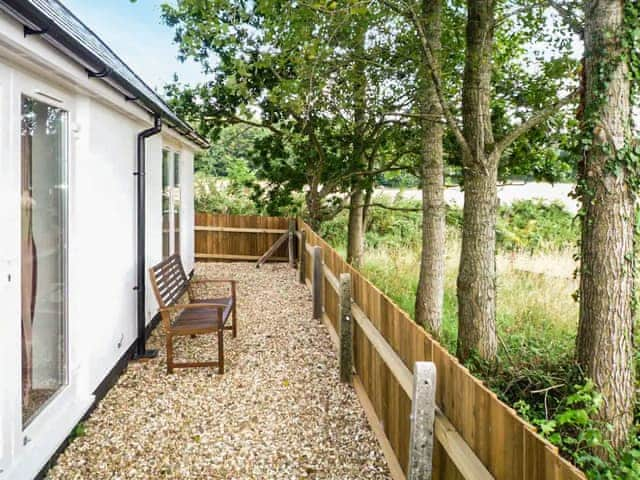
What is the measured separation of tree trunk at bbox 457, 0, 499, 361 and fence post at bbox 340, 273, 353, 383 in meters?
1.36

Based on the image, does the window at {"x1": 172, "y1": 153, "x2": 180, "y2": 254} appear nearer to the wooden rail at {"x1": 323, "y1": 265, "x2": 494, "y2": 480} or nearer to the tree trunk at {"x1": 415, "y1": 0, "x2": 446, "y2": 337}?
the tree trunk at {"x1": 415, "y1": 0, "x2": 446, "y2": 337}

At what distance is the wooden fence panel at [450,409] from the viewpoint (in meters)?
1.86

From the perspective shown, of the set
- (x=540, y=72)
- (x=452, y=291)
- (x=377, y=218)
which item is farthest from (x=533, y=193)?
(x=540, y=72)

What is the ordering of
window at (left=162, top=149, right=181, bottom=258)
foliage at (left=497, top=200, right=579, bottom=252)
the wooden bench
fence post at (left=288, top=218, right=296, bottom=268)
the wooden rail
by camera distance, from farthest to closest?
foliage at (left=497, top=200, right=579, bottom=252), fence post at (left=288, top=218, right=296, bottom=268), window at (left=162, top=149, right=181, bottom=258), the wooden bench, the wooden rail

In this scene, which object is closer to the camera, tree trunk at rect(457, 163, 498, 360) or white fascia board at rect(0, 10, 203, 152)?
white fascia board at rect(0, 10, 203, 152)

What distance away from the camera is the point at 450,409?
8.60ft

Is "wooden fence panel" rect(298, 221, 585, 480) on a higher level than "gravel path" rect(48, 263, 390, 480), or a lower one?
higher

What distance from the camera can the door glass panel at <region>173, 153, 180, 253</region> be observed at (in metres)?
9.34

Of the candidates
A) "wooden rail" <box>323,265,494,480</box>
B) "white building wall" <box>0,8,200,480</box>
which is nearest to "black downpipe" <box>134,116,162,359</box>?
"white building wall" <box>0,8,200,480</box>

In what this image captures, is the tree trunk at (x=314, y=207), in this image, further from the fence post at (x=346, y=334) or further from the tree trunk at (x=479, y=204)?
the fence post at (x=346, y=334)

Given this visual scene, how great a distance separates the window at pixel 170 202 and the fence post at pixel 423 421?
6208mm

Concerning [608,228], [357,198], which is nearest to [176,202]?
[357,198]

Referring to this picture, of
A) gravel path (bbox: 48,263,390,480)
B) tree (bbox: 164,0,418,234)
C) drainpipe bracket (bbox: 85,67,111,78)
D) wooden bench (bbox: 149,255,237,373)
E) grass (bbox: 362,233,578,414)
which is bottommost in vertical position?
gravel path (bbox: 48,263,390,480)

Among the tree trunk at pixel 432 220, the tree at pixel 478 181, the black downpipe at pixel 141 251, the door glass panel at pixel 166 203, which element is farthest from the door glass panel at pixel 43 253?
the tree trunk at pixel 432 220
